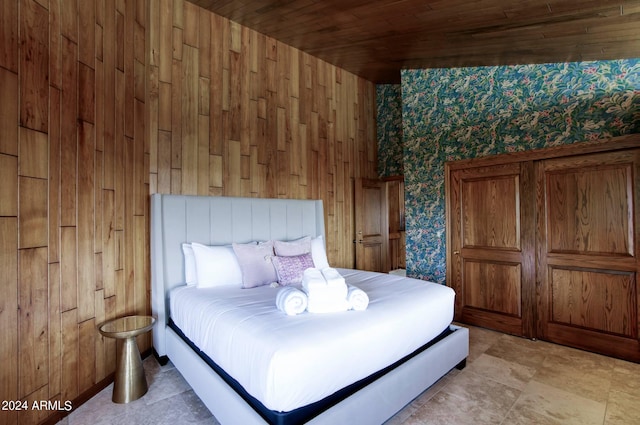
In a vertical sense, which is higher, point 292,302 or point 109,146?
point 109,146

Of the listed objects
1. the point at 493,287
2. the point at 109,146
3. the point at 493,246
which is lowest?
the point at 493,287

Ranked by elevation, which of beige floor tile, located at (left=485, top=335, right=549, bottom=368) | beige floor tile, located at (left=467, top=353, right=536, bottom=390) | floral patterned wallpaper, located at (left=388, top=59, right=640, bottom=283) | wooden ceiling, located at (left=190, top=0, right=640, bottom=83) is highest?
wooden ceiling, located at (left=190, top=0, right=640, bottom=83)

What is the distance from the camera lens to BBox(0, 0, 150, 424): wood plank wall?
1827 millimetres

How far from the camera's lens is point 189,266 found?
3098 mm

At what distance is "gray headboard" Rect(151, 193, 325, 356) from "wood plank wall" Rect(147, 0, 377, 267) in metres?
0.21

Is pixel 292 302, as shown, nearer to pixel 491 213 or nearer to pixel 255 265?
pixel 255 265

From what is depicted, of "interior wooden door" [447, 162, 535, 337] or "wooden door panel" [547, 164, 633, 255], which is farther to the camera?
"interior wooden door" [447, 162, 535, 337]

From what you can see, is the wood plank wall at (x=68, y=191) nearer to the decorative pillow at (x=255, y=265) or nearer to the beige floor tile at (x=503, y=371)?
the decorative pillow at (x=255, y=265)

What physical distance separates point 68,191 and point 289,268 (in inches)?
71.6

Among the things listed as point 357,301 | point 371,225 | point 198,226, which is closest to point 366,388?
point 357,301

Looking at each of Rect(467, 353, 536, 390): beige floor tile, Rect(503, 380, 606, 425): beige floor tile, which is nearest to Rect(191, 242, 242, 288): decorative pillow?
Rect(467, 353, 536, 390): beige floor tile

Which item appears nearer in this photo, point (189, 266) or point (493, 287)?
point (189, 266)

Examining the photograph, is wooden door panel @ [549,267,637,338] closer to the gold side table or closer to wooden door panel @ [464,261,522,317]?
wooden door panel @ [464,261,522,317]

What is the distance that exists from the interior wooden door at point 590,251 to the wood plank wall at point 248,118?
8.50 feet
